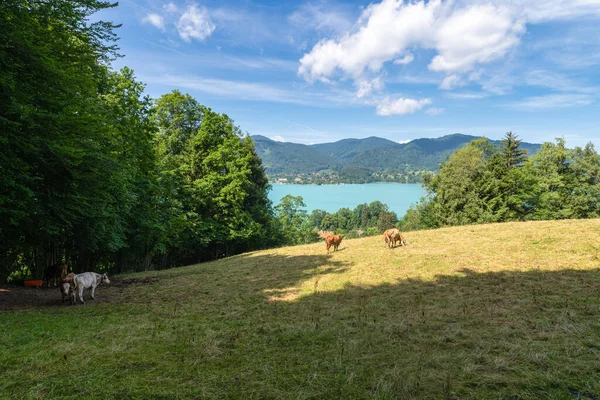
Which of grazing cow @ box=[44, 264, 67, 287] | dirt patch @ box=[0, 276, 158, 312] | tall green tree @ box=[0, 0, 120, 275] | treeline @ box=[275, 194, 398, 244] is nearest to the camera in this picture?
tall green tree @ box=[0, 0, 120, 275]

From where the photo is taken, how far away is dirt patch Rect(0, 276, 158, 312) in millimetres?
9160

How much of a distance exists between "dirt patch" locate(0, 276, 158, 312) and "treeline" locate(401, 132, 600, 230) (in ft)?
124

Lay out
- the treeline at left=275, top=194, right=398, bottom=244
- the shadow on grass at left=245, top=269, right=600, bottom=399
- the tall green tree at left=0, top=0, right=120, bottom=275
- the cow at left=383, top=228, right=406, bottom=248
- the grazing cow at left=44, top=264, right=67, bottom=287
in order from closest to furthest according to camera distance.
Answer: the shadow on grass at left=245, top=269, right=600, bottom=399
the tall green tree at left=0, top=0, right=120, bottom=275
the grazing cow at left=44, top=264, right=67, bottom=287
the cow at left=383, top=228, right=406, bottom=248
the treeline at left=275, top=194, right=398, bottom=244

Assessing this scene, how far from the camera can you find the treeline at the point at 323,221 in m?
42.5

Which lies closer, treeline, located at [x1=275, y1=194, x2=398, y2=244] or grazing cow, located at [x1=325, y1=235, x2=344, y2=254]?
grazing cow, located at [x1=325, y1=235, x2=344, y2=254]

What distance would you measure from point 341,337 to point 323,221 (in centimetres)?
11637

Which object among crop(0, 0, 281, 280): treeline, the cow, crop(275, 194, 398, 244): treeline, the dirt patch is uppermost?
crop(0, 0, 281, 280): treeline

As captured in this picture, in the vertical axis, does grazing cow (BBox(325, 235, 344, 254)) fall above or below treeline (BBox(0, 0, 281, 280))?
below

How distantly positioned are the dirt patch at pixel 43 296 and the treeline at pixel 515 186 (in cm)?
3775

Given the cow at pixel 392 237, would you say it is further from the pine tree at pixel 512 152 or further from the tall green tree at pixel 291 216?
the pine tree at pixel 512 152

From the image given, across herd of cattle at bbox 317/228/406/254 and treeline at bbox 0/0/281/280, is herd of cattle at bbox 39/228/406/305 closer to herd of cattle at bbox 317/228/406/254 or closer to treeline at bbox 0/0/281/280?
treeline at bbox 0/0/281/280

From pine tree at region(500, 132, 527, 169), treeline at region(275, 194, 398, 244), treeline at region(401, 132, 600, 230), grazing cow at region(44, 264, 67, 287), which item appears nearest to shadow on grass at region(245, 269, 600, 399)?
grazing cow at region(44, 264, 67, 287)

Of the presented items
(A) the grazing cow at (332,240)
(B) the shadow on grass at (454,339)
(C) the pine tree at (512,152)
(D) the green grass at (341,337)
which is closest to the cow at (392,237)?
(A) the grazing cow at (332,240)

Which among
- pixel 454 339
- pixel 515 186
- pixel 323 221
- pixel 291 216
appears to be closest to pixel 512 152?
pixel 515 186
